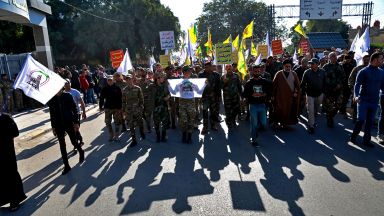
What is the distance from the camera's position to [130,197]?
5.15 metres

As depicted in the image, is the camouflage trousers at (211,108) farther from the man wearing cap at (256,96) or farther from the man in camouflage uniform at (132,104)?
the man in camouflage uniform at (132,104)

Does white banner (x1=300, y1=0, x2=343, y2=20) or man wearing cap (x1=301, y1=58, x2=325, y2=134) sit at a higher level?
white banner (x1=300, y1=0, x2=343, y2=20)

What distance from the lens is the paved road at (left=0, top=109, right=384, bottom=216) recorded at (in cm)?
468

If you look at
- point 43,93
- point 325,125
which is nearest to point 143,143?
point 43,93

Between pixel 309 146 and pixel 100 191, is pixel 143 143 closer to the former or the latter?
pixel 100 191

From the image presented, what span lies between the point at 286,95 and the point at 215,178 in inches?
152

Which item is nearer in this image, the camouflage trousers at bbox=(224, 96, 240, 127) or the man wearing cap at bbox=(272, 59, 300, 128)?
the man wearing cap at bbox=(272, 59, 300, 128)

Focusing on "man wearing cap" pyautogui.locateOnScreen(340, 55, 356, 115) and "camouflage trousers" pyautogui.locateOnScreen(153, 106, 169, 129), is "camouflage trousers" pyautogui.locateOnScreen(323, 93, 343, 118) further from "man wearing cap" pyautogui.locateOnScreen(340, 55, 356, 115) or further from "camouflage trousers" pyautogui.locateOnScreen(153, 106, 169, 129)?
"camouflage trousers" pyautogui.locateOnScreen(153, 106, 169, 129)

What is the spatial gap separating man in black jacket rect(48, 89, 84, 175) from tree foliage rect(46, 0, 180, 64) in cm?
3147

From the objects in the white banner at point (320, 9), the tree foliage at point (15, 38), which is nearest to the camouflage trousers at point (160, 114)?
the white banner at point (320, 9)

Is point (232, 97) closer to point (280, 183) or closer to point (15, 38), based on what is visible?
point (280, 183)

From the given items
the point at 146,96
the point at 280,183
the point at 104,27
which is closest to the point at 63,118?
the point at 146,96

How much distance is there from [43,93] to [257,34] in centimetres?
5827

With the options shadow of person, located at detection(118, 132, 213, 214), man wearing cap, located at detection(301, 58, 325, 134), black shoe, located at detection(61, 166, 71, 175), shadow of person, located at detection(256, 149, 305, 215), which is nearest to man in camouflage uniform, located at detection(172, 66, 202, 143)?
shadow of person, located at detection(118, 132, 213, 214)
